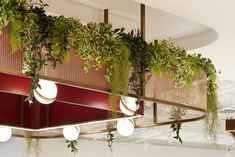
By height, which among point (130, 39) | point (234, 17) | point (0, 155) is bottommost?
point (0, 155)

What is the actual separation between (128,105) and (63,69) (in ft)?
2.77

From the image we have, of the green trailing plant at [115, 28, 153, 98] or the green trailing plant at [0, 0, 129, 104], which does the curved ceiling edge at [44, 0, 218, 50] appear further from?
the green trailing plant at [0, 0, 129, 104]

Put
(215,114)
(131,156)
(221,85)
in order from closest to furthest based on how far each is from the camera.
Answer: (215,114), (221,85), (131,156)

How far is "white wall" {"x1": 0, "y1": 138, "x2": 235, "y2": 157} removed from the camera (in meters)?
8.43

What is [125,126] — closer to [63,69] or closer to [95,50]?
[95,50]

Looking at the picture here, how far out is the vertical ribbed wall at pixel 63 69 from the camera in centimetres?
316

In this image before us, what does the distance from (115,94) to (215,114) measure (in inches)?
47.2

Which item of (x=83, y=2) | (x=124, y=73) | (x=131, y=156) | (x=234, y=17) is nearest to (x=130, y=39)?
(x=124, y=73)

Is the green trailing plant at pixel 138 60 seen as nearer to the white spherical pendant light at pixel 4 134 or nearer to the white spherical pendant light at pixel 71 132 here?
the white spherical pendant light at pixel 71 132

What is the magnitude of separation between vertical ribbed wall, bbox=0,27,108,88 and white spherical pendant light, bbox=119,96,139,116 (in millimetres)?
440

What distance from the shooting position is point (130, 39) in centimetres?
387

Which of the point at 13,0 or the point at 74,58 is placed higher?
the point at 13,0

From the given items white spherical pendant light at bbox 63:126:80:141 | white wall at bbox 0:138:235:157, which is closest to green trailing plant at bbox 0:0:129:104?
white spherical pendant light at bbox 63:126:80:141

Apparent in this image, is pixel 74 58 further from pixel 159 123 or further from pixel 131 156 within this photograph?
pixel 131 156
